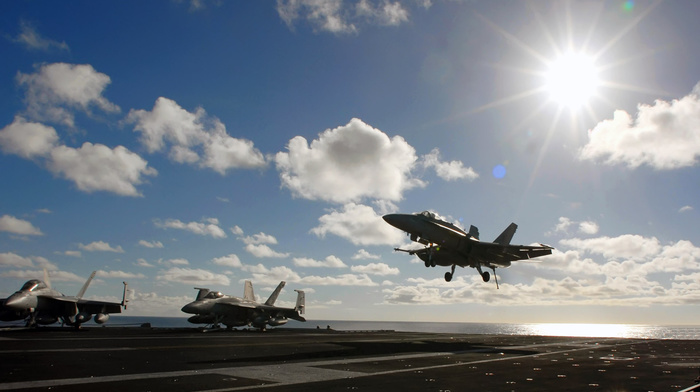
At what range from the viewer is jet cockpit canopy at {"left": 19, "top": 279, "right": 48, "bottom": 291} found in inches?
1608

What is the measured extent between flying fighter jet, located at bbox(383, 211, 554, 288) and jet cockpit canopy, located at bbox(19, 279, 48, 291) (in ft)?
114

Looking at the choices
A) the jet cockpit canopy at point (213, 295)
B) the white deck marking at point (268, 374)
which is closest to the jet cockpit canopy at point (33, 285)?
the jet cockpit canopy at point (213, 295)

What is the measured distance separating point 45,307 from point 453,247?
40.8 meters

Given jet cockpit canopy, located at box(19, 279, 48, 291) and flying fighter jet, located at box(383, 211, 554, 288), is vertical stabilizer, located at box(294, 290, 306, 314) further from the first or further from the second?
jet cockpit canopy, located at box(19, 279, 48, 291)

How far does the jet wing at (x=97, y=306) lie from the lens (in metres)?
46.9

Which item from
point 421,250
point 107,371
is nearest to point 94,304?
point 421,250

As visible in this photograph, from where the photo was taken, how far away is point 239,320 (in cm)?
5175

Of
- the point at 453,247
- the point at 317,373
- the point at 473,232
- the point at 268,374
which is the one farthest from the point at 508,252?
the point at 268,374

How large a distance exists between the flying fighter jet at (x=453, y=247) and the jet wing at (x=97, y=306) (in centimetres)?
3401

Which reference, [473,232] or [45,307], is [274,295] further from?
[473,232]

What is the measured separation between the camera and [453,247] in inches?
1565

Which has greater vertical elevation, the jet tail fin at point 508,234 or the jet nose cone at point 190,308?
the jet tail fin at point 508,234

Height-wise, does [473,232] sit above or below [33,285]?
above

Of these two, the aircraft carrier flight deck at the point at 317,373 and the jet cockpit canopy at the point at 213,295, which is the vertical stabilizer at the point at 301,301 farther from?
the aircraft carrier flight deck at the point at 317,373
